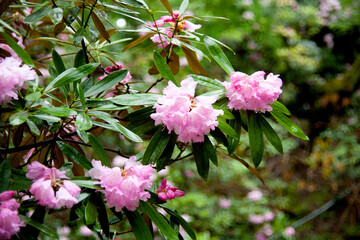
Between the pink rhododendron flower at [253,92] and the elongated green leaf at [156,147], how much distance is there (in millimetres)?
154

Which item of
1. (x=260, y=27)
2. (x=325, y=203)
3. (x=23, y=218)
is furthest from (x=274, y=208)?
(x=23, y=218)

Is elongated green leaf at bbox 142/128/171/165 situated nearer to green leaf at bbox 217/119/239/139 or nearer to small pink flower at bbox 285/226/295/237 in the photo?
green leaf at bbox 217/119/239/139

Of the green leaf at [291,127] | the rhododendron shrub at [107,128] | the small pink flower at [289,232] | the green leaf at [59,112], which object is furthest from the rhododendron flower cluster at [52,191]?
the small pink flower at [289,232]

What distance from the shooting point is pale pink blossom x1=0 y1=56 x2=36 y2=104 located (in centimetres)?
→ 59

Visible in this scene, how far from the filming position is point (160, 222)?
68 centimetres

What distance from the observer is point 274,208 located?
3.02 m

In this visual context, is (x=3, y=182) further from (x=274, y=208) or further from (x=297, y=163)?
(x=297, y=163)

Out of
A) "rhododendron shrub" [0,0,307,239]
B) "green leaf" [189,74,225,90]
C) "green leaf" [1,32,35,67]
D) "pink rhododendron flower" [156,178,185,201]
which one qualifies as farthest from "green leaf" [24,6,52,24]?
"pink rhododendron flower" [156,178,185,201]

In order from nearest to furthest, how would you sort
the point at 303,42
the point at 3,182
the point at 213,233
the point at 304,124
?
the point at 3,182
the point at 213,233
the point at 304,124
the point at 303,42

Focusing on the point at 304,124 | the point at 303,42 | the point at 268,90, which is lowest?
the point at 304,124

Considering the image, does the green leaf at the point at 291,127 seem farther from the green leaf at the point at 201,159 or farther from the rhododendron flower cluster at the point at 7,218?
the rhododendron flower cluster at the point at 7,218

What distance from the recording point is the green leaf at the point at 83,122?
0.59m

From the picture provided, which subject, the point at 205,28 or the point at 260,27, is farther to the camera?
the point at 260,27

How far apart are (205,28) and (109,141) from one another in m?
1.47
